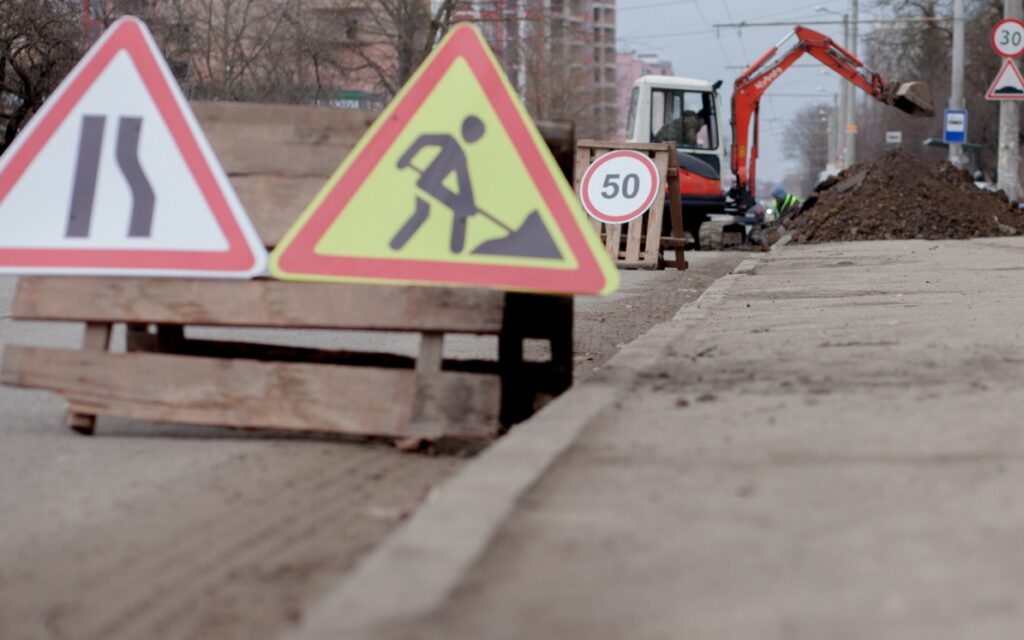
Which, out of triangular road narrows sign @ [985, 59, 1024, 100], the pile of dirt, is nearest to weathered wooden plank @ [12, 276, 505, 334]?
triangular road narrows sign @ [985, 59, 1024, 100]

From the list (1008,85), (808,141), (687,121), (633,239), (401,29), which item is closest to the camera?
(633,239)

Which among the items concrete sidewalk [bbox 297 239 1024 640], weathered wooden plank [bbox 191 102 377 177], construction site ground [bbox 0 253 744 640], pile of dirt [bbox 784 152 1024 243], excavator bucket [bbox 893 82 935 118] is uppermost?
excavator bucket [bbox 893 82 935 118]

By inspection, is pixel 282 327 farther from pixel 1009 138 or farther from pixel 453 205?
pixel 1009 138

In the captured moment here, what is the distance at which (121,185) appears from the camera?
19.1 feet

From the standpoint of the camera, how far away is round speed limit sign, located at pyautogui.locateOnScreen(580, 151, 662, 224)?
17.9 m

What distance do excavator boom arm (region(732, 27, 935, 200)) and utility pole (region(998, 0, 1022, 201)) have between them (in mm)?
1654

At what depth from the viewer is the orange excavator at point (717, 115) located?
2950 centimetres

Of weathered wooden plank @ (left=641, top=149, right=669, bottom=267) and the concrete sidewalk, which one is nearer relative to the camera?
the concrete sidewalk

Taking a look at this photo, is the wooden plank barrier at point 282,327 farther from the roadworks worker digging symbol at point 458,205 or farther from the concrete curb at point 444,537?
the concrete curb at point 444,537

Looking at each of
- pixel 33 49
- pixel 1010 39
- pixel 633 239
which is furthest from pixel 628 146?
pixel 33 49

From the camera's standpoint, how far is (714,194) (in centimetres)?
2939

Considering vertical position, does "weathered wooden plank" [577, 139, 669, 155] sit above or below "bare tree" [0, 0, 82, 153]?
below

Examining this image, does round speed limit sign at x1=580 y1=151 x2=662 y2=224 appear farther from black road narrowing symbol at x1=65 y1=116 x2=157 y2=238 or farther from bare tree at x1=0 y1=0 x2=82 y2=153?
bare tree at x1=0 y1=0 x2=82 y2=153

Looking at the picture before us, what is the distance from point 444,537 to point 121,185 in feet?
8.70
